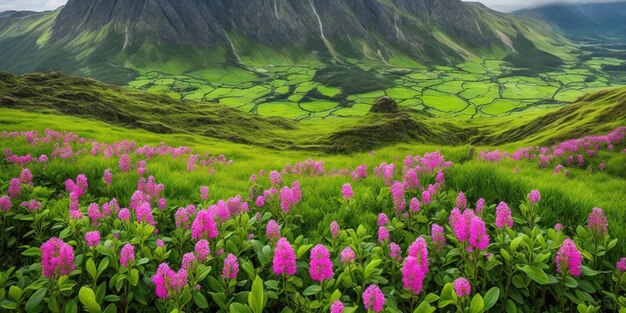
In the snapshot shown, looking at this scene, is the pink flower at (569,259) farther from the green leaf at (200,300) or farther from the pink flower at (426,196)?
the green leaf at (200,300)

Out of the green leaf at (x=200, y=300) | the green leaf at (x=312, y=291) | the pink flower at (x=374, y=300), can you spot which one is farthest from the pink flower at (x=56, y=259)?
the pink flower at (x=374, y=300)

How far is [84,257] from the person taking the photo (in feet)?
14.7

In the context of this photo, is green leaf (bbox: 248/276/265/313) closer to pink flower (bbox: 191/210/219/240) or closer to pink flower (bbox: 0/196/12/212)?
pink flower (bbox: 191/210/219/240)

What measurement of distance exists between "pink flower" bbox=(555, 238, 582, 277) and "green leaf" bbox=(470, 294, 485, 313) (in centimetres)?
127

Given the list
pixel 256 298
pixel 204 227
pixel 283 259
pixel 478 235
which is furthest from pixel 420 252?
pixel 204 227

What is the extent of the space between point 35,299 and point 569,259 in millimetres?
5571

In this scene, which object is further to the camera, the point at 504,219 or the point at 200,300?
the point at 504,219

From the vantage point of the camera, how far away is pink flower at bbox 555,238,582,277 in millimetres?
3725

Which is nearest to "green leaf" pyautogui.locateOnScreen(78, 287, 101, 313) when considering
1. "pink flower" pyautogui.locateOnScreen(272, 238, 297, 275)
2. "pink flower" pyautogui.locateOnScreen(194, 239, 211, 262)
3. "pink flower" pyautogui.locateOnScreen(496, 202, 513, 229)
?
"pink flower" pyautogui.locateOnScreen(194, 239, 211, 262)

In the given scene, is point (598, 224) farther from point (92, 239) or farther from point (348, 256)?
point (92, 239)

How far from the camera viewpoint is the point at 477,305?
3.21 meters

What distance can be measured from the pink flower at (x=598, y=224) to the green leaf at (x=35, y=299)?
6.50 meters

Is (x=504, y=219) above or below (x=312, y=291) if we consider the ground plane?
above

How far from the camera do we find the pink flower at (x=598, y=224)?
448 cm
